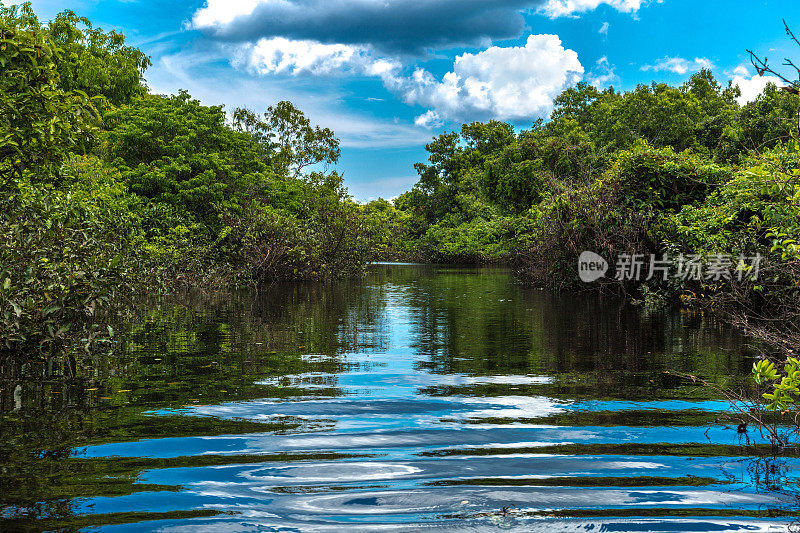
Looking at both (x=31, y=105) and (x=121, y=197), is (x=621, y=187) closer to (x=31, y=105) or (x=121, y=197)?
(x=31, y=105)

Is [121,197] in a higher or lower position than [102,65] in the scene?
lower

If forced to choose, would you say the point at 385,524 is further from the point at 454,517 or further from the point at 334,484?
the point at 334,484

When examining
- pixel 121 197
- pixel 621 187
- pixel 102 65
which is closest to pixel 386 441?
pixel 621 187

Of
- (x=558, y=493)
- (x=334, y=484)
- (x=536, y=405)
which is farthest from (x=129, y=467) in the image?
(x=536, y=405)

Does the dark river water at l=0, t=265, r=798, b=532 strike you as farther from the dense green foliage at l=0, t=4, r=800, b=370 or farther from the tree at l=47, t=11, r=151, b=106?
the tree at l=47, t=11, r=151, b=106

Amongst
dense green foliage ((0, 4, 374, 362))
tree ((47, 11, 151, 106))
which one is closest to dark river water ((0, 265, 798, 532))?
dense green foliage ((0, 4, 374, 362))

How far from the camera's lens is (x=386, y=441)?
18.1ft

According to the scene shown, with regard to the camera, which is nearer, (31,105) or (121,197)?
(31,105)

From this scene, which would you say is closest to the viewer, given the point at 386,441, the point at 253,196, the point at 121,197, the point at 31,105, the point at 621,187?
the point at 386,441

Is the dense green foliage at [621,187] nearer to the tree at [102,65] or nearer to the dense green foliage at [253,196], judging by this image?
the dense green foliage at [253,196]

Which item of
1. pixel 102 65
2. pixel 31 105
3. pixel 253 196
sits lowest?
pixel 31 105

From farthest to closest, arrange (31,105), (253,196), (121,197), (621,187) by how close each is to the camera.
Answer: (253,196)
(121,197)
(621,187)
(31,105)

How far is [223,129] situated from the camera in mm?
32156

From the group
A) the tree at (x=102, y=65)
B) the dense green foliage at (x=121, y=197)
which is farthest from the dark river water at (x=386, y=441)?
the tree at (x=102, y=65)
